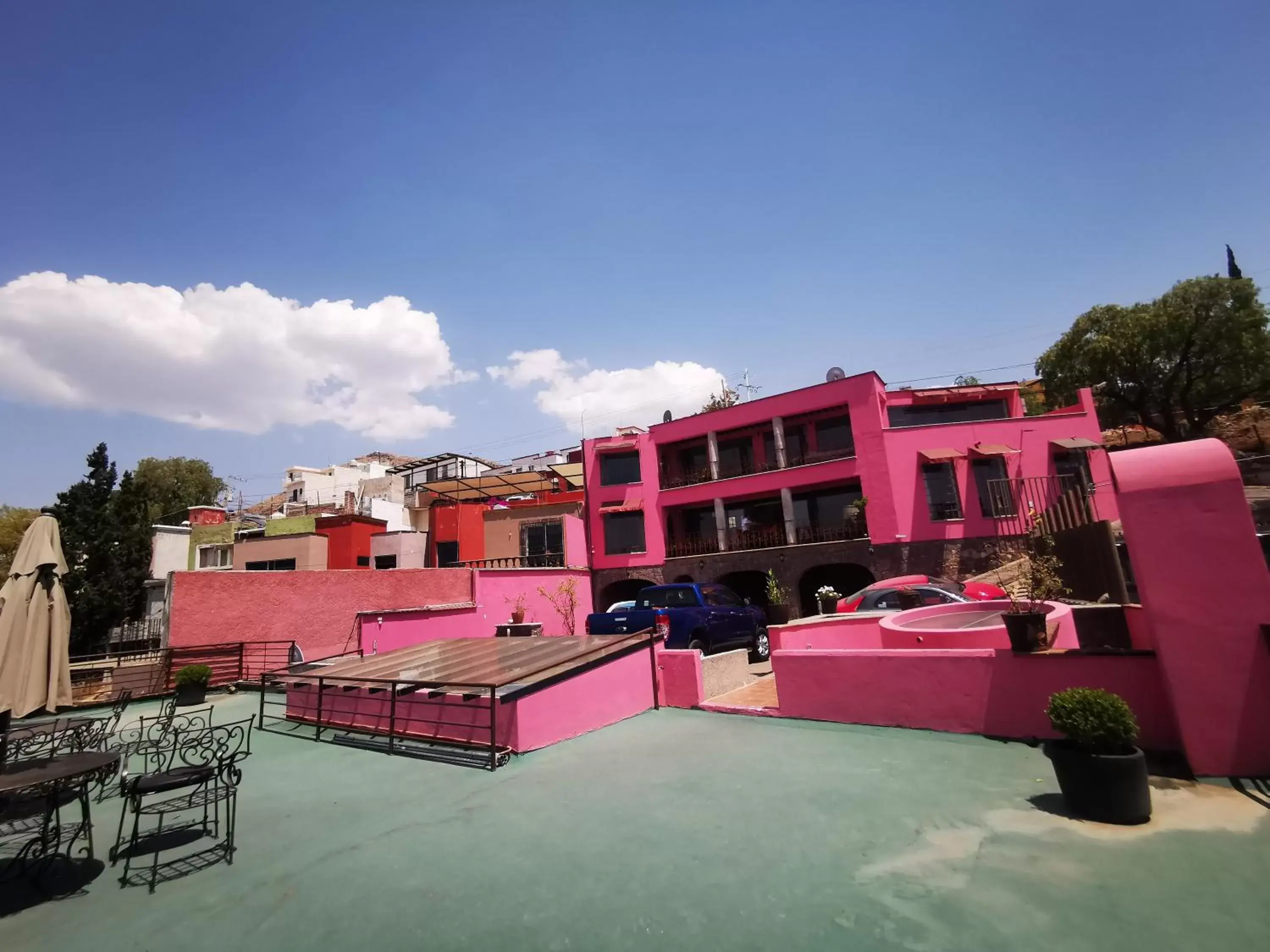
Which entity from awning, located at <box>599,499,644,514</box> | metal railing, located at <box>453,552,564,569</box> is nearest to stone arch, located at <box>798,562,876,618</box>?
awning, located at <box>599,499,644,514</box>

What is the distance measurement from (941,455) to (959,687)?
16.9 metres

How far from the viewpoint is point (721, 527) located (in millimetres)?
25609

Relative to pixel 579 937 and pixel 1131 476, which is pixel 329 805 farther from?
pixel 1131 476

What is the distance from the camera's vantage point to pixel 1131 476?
5.37 metres

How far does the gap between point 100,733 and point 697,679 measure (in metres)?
7.43

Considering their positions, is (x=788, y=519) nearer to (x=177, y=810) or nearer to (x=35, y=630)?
(x=177, y=810)

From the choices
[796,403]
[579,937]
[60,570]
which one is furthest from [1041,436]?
[60,570]

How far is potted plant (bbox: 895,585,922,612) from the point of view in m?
12.3

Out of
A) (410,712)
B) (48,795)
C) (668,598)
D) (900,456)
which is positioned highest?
(900,456)

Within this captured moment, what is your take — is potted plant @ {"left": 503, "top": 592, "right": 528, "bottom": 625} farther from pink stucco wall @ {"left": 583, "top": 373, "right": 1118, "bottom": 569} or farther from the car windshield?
pink stucco wall @ {"left": 583, "top": 373, "right": 1118, "bottom": 569}

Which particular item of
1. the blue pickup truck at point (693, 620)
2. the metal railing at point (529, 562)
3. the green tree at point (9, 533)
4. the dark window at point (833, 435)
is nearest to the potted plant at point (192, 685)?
the blue pickup truck at point (693, 620)

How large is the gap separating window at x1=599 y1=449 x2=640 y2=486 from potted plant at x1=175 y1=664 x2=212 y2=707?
1768 cm

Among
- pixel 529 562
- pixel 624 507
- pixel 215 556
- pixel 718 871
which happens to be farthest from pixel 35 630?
pixel 215 556

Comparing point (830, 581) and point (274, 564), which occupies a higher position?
point (274, 564)
